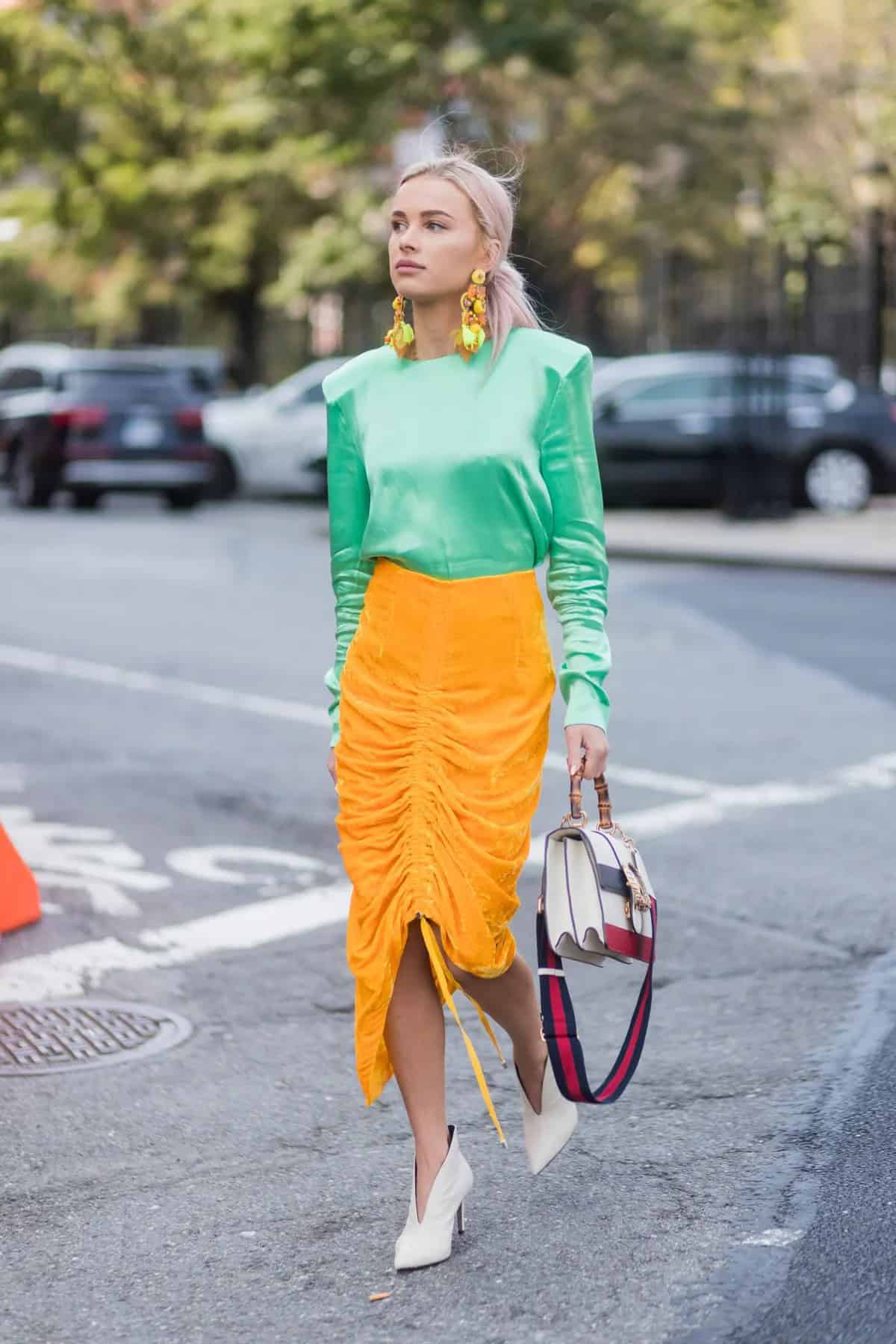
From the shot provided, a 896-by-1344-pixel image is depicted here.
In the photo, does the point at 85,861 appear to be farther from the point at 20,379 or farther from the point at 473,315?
the point at 20,379

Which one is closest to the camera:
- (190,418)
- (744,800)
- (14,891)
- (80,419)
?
(14,891)

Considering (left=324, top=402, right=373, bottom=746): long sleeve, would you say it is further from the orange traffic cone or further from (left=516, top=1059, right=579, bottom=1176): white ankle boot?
the orange traffic cone

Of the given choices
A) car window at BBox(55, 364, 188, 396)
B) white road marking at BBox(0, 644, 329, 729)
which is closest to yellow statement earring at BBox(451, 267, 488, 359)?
white road marking at BBox(0, 644, 329, 729)

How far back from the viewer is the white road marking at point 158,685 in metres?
10.0

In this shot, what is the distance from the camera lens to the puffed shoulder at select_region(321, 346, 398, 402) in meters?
3.71

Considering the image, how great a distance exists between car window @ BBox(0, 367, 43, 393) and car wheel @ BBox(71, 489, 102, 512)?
7.55 ft

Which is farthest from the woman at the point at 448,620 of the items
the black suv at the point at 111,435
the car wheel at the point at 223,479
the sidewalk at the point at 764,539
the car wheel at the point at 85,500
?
the car wheel at the point at 223,479

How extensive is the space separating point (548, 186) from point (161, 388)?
11.4 meters

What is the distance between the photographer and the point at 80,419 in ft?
80.1

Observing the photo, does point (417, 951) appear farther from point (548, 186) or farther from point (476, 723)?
point (548, 186)

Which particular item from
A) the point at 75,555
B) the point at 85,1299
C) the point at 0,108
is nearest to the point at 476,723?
the point at 85,1299

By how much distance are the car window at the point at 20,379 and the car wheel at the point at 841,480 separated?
34.1ft

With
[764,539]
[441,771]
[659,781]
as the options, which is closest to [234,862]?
[659,781]

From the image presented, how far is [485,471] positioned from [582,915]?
77 cm
